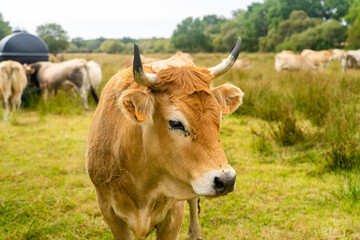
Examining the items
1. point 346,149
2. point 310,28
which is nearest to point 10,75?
point 346,149

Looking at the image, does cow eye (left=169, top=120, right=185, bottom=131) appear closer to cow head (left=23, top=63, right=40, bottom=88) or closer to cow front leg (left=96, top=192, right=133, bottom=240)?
cow front leg (left=96, top=192, right=133, bottom=240)

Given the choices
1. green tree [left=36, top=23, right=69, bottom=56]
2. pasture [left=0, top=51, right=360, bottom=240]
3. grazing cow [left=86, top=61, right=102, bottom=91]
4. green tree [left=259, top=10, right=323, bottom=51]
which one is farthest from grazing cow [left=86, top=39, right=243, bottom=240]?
green tree [left=36, top=23, right=69, bottom=56]

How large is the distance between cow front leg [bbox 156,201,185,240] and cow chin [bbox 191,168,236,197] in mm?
835

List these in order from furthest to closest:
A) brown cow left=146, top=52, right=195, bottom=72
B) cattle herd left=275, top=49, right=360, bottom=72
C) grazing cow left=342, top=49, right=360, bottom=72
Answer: grazing cow left=342, top=49, right=360, bottom=72 → cattle herd left=275, top=49, right=360, bottom=72 → brown cow left=146, top=52, right=195, bottom=72

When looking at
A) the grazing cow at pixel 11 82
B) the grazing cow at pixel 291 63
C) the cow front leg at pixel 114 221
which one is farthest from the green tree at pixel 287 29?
the cow front leg at pixel 114 221

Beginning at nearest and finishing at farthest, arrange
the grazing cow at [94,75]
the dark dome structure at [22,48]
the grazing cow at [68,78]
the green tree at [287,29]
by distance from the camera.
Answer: the grazing cow at [68,78] < the dark dome structure at [22,48] < the grazing cow at [94,75] < the green tree at [287,29]

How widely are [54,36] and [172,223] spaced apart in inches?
1489

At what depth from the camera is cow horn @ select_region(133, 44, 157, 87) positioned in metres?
1.83

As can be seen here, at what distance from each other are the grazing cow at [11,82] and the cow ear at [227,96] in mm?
8485

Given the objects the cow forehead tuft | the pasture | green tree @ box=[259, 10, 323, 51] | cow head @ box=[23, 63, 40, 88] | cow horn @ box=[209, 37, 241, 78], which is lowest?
the pasture

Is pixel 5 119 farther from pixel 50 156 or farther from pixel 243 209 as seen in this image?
pixel 243 209

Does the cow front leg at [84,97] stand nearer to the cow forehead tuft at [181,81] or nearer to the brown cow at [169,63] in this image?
the brown cow at [169,63]

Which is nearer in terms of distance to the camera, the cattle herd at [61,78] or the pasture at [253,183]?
the pasture at [253,183]

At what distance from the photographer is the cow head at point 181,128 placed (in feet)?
Answer: 5.94
